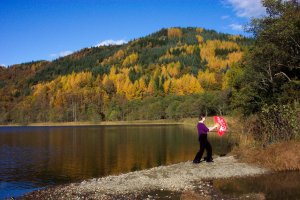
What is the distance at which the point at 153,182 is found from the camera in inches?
779

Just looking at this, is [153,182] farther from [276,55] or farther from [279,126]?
[276,55]

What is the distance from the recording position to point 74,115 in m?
185

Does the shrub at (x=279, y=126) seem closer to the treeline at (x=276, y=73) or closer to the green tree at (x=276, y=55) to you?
the treeline at (x=276, y=73)

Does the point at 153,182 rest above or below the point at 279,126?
below

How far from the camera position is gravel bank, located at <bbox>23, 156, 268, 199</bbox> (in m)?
18.2

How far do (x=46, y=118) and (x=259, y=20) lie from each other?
168835mm

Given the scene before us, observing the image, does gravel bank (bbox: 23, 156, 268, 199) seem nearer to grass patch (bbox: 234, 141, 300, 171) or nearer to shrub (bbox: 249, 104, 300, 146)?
grass patch (bbox: 234, 141, 300, 171)

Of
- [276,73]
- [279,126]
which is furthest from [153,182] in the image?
[276,73]

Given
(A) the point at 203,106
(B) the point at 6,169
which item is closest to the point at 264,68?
(B) the point at 6,169

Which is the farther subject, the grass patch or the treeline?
the treeline

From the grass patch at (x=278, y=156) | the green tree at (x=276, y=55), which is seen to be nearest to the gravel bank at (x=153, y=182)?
the grass patch at (x=278, y=156)

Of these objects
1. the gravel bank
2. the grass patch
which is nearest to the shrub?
the grass patch

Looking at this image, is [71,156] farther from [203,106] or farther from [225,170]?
[203,106]

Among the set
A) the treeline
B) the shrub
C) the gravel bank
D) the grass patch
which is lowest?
the gravel bank
